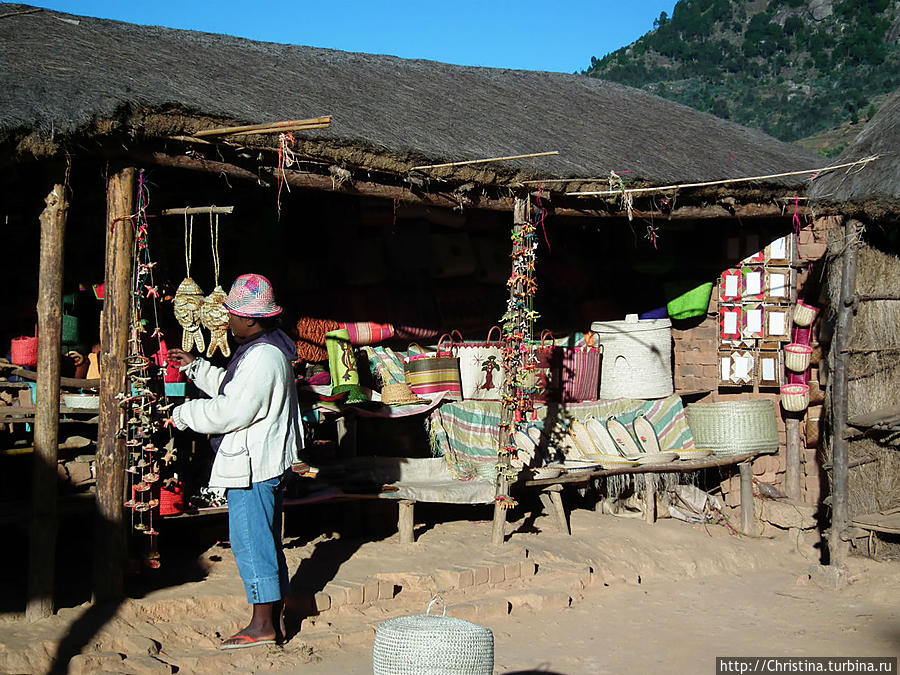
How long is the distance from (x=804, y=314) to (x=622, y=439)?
231 centimetres

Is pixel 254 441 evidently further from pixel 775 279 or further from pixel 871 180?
pixel 775 279

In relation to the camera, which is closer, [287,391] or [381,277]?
[287,391]

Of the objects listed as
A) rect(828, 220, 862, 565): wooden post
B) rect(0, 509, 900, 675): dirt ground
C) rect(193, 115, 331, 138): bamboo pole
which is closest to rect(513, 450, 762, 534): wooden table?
rect(0, 509, 900, 675): dirt ground

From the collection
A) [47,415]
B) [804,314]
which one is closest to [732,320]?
[804,314]

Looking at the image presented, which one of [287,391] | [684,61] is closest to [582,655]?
[287,391]

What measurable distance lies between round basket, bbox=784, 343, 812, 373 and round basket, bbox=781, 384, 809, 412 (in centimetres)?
17

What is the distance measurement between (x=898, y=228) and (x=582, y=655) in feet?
17.2

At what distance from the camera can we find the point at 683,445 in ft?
32.7

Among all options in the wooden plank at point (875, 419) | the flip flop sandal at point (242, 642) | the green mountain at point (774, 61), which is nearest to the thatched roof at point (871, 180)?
the wooden plank at point (875, 419)

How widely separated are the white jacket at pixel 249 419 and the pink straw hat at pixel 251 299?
19 cm

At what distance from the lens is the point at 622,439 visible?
9.57 meters

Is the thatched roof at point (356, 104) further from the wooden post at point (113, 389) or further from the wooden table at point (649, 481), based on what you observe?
the wooden table at point (649, 481)

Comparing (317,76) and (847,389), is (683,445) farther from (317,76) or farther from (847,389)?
(317,76)

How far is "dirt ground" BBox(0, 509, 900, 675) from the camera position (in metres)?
5.54
